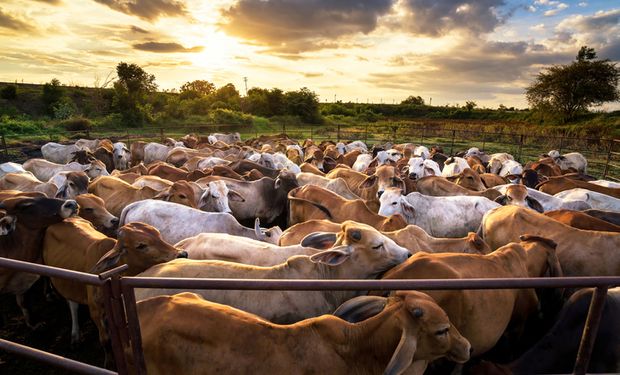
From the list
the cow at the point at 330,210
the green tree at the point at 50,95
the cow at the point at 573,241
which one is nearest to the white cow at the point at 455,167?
the cow at the point at 330,210

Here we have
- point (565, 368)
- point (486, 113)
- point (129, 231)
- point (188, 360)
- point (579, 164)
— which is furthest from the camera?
point (486, 113)

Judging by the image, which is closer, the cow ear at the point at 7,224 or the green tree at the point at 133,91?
the cow ear at the point at 7,224

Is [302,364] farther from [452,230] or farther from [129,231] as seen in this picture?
[452,230]

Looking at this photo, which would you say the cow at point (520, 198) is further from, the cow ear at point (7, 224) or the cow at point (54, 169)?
the cow at point (54, 169)

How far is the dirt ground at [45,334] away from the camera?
430 centimetres

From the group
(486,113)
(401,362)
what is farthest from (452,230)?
(486,113)

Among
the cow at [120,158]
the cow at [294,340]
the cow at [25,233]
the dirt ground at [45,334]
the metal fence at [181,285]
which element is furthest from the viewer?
the cow at [120,158]

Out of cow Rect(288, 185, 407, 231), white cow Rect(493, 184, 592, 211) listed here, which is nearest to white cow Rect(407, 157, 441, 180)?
white cow Rect(493, 184, 592, 211)

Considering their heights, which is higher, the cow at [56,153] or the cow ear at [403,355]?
the cow at [56,153]

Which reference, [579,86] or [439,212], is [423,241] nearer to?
[439,212]

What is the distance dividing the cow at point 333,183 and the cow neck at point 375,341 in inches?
240

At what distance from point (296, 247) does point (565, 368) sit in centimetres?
296

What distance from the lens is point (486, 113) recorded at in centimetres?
5850

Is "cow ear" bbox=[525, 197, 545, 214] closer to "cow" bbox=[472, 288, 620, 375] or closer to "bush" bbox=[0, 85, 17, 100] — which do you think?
"cow" bbox=[472, 288, 620, 375]
